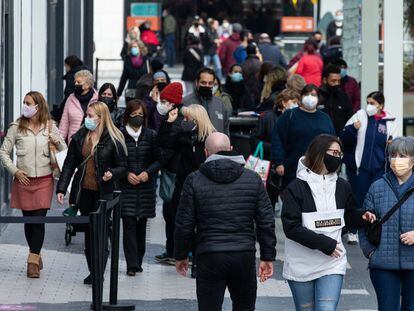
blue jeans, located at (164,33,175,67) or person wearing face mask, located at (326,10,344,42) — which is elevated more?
person wearing face mask, located at (326,10,344,42)

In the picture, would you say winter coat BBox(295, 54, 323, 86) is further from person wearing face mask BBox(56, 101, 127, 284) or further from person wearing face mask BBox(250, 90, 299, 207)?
person wearing face mask BBox(56, 101, 127, 284)

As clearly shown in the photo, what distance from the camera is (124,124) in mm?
13031

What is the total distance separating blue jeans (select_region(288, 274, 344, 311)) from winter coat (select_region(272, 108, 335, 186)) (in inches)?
194

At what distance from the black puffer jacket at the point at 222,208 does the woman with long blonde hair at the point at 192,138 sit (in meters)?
3.68

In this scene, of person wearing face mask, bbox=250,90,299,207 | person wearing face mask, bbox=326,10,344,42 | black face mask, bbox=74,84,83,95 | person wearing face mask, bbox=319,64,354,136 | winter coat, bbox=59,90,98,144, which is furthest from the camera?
person wearing face mask, bbox=326,10,344,42

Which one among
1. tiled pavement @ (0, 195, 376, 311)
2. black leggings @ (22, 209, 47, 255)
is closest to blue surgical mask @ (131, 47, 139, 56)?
tiled pavement @ (0, 195, 376, 311)

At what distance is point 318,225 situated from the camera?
9.23 meters

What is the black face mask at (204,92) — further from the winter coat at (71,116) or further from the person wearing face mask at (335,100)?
the person wearing face mask at (335,100)

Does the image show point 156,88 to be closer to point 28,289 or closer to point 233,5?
point 28,289

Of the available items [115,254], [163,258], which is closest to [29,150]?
[163,258]

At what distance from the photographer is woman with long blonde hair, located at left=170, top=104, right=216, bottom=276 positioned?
Answer: 1291cm

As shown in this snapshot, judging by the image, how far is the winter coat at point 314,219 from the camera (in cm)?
920

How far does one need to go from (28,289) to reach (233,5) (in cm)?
3990

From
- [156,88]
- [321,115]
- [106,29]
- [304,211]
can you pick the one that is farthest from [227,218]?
[106,29]
